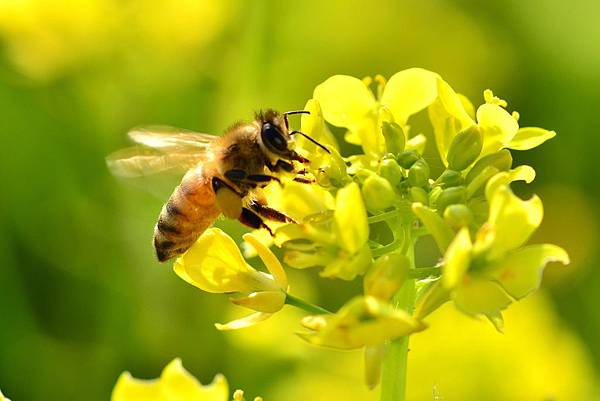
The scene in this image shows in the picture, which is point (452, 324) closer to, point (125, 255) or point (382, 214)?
point (125, 255)

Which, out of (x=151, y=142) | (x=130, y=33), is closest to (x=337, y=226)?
(x=151, y=142)

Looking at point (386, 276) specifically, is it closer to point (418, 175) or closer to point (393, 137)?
point (418, 175)

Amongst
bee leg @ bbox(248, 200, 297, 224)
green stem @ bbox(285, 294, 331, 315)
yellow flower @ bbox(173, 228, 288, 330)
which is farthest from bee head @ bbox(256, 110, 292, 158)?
green stem @ bbox(285, 294, 331, 315)

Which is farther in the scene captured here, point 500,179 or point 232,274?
point 232,274

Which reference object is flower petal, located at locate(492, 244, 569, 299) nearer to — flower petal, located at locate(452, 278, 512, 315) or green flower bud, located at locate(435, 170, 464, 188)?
flower petal, located at locate(452, 278, 512, 315)

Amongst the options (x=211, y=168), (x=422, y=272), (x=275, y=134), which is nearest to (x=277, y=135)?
(x=275, y=134)

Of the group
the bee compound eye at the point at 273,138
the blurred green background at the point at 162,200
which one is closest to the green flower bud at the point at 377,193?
the bee compound eye at the point at 273,138
